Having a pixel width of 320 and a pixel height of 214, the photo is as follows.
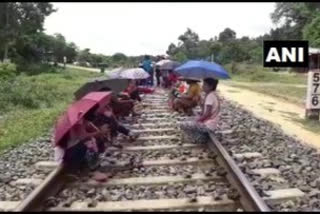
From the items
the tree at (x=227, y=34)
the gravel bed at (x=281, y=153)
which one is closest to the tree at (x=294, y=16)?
the tree at (x=227, y=34)

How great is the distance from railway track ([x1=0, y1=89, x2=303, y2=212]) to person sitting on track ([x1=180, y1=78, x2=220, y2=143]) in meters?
0.23

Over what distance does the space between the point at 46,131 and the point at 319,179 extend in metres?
6.27

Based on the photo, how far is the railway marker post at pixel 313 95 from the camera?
12828mm

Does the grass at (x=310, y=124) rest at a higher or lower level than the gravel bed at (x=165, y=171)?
lower

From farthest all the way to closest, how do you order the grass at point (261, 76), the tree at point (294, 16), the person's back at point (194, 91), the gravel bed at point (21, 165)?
the tree at point (294, 16) < the grass at point (261, 76) < the person's back at point (194, 91) < the gravel bed at point (21, 165)

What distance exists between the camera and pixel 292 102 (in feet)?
68.1

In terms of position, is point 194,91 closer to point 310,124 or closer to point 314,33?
point 310,124

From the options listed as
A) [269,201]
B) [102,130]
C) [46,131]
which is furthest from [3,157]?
[269,201]

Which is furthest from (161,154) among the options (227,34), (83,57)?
(227,34)

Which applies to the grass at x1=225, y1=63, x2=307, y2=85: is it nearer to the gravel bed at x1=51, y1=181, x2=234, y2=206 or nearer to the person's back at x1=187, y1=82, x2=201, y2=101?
the person's back at x1=187, y1=82, x2=201, y2=101

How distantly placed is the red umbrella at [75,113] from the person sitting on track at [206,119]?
77.5 inches

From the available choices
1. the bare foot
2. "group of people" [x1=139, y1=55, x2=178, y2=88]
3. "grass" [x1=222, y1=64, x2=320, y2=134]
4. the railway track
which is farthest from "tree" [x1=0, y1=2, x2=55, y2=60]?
the bare foot

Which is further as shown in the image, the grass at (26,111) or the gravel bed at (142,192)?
the grass at (26,111)

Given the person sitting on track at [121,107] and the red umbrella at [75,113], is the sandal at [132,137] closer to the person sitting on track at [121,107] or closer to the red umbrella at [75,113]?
the person sitting on track at [121,107]
